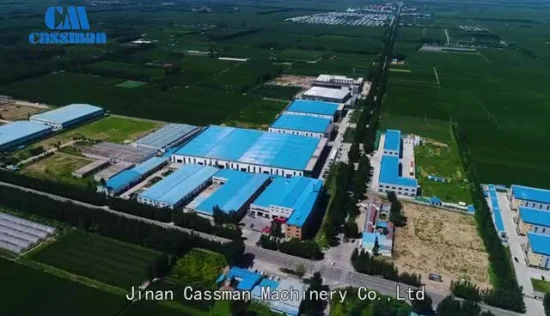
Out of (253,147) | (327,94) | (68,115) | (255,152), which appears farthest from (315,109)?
(68,115)

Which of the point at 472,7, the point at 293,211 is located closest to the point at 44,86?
the point at 293,211

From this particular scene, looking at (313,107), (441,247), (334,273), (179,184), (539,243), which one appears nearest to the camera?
(334,273)

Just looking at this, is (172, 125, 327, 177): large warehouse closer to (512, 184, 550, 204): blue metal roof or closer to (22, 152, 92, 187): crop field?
(22, 152, 92, 187): crop field

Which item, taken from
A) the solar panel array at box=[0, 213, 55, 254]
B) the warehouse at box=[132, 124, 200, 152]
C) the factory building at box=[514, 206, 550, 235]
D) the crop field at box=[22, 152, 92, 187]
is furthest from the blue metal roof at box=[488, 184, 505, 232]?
the crop field at box=[22, 152, 92, 187]

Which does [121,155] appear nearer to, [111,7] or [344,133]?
[344,133]

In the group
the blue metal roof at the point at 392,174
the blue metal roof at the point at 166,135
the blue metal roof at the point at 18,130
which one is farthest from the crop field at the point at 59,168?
the blue metal roof at the point at 392,174

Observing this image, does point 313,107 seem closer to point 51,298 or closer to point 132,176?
point 132,176
